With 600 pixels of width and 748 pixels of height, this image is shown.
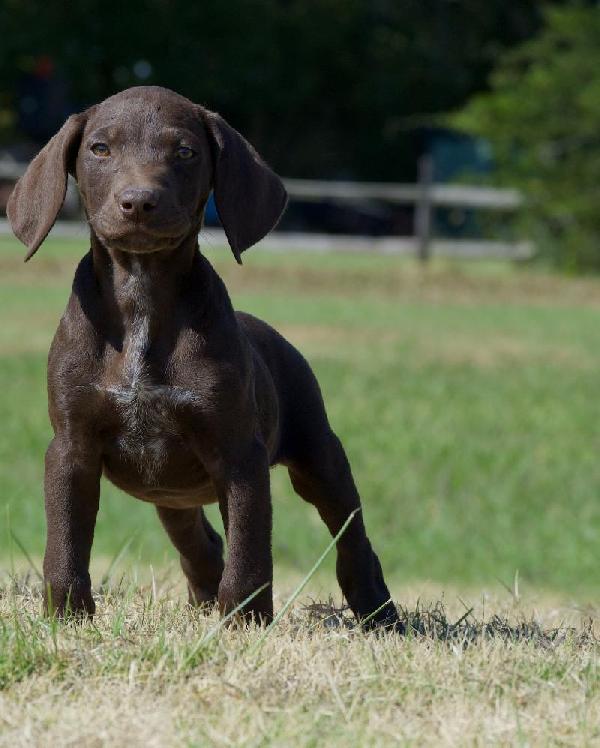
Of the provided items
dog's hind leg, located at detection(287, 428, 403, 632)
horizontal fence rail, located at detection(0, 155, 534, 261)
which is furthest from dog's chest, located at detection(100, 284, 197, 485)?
horizontal fence rail, located at detection(0, 155, 534, 261)

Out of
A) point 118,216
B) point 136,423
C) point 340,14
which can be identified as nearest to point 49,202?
point 118,216

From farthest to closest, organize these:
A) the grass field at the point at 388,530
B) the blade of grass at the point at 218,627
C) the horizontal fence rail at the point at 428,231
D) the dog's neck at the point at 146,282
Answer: the horizontal fence rail at the point at 428,231 → the dog's neck at the point at 146,282 → the blade of grass at the point at 218,627 → the grass field at the point at 388,530

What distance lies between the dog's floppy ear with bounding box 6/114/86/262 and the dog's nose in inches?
14.3

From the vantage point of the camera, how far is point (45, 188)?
13.6 feet

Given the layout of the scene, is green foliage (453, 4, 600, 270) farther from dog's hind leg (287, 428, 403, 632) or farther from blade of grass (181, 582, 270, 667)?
blade of grass (181, 582, 270, 667)

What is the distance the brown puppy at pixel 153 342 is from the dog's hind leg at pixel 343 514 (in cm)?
46

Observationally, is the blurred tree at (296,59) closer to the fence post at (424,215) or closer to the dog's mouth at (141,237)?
the fence post at (424,215)

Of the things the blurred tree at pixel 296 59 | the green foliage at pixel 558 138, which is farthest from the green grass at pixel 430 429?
the blurred tree at pixel 296 59

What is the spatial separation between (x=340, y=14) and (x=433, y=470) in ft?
101

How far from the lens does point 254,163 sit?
4219 millimetres

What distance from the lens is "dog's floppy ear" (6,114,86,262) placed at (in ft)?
13.5

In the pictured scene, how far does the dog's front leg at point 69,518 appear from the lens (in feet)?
13.2

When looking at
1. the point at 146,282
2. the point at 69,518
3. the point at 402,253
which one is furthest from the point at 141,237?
the point at 402,253

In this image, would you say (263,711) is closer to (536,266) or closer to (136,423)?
(136,423)
